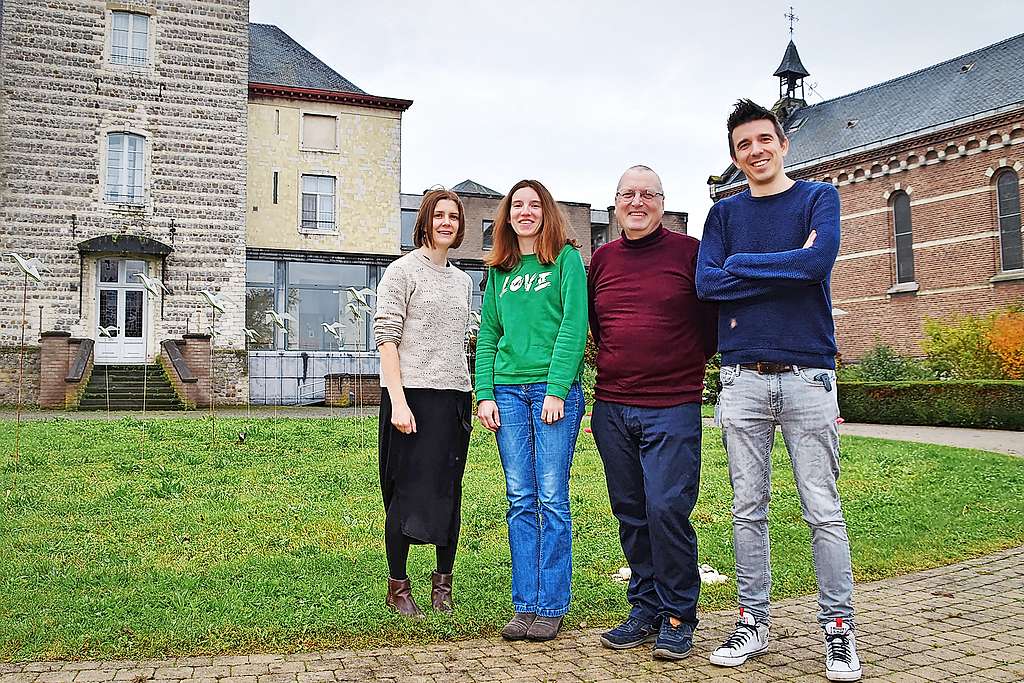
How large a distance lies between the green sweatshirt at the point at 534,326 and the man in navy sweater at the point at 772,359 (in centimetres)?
63

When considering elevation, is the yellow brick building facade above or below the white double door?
above

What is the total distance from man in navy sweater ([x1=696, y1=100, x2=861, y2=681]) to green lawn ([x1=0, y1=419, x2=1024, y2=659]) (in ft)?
3.07

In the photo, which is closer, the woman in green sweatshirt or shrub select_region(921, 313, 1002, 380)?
the woman in green sweatshirt

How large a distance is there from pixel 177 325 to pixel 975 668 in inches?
905

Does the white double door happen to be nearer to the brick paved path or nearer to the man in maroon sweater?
the brick paved path

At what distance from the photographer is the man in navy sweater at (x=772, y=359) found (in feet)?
12.8

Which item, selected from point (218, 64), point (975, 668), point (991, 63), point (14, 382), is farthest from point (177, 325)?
point (991, 63)

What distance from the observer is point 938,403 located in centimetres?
1822

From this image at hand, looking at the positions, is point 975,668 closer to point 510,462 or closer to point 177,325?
point 510,462

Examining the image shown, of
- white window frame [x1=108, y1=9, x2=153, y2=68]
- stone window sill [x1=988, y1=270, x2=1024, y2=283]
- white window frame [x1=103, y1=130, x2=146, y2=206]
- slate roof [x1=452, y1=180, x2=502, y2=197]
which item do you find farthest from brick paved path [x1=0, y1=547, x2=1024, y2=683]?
slate roof [x1=452, y1=180, x2=502, y2=197]

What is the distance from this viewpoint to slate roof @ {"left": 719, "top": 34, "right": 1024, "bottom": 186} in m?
27.3

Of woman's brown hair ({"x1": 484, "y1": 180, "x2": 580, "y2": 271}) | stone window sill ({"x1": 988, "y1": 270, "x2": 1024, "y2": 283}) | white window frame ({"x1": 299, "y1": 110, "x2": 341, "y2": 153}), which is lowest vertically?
woman's brown hair ({"x1": 484, "y1": 180, "x2": 580, "y2": 271})

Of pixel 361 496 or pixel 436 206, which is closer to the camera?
pixel 436 206

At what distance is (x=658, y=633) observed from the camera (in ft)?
13.8
